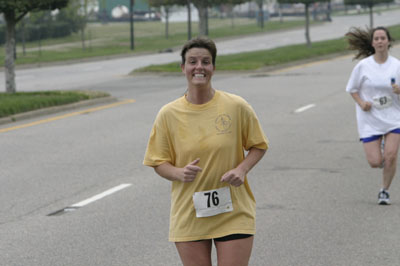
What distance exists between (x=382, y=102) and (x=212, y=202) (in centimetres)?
513

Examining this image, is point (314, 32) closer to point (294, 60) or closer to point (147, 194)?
point (294, 60)

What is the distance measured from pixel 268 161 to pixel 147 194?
282cm

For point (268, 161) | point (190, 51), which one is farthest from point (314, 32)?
point (190, 51)

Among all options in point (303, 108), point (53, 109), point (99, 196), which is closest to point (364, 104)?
point (99, 196)

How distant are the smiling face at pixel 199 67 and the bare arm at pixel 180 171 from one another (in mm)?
441

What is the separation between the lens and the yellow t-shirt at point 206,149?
481 centimetres

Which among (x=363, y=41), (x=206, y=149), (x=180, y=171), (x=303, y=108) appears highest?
(x=363, y=41)

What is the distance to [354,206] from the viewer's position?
30.3 feet

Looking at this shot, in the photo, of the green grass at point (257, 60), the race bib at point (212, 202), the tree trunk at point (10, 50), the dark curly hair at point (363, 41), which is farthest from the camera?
the green grass at point (257, 60)

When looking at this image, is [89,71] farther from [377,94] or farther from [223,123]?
[223,123]

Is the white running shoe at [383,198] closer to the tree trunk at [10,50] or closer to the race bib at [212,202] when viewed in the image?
the race bib at [212,202]

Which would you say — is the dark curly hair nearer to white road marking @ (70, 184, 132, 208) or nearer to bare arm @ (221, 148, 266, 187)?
white road marking @ (70, 184, 132, 208)

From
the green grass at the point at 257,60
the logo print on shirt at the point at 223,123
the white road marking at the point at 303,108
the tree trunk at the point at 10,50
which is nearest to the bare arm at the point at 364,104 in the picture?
the logo print on shirt at the point at 223,123

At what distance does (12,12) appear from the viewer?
22562 mm
